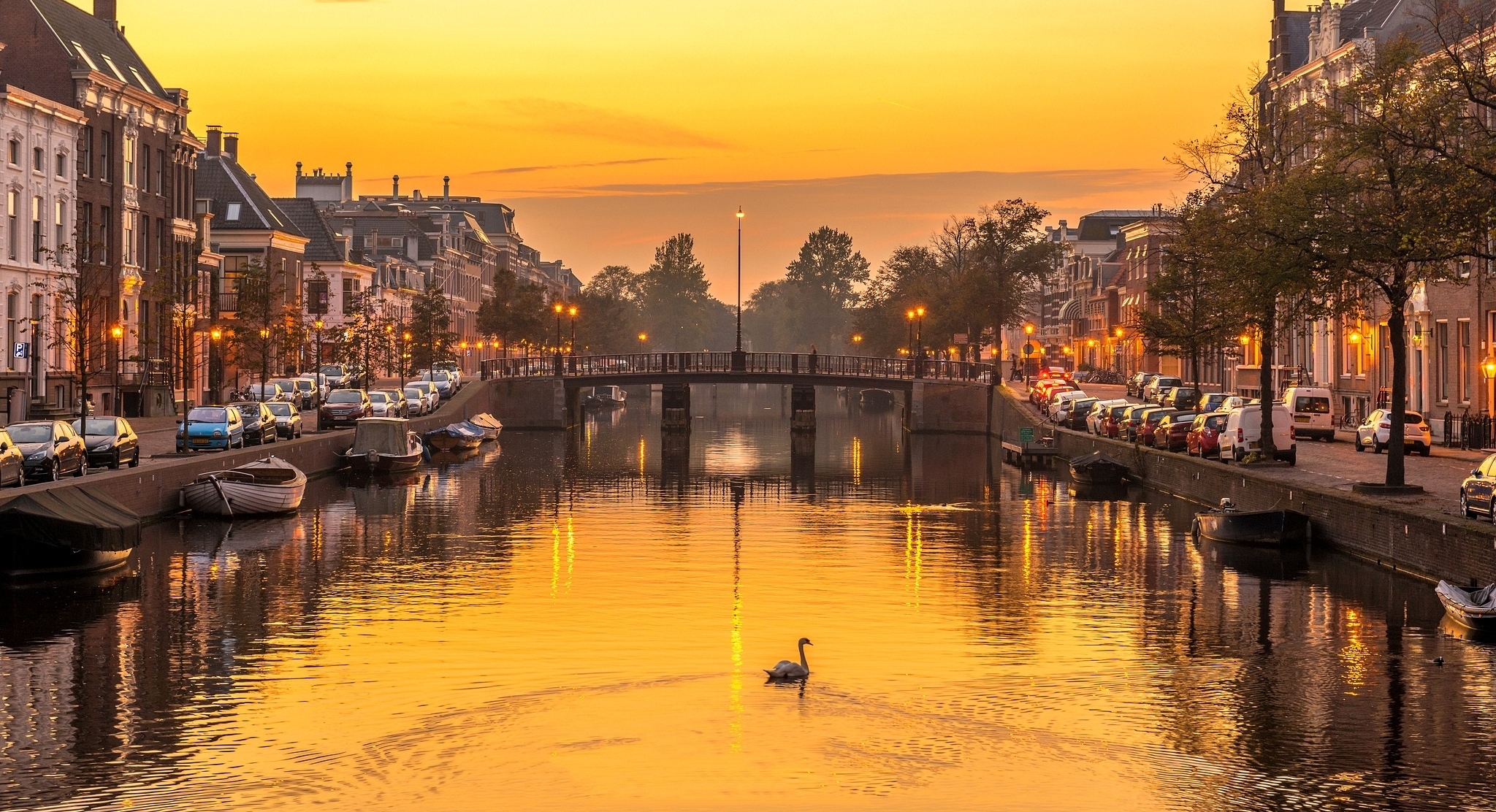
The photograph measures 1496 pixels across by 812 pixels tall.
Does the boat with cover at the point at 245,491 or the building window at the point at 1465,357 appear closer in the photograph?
the boat with cover at the point at 245,491

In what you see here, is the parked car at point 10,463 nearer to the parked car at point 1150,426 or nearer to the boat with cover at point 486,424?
the parked car at point 1150,426

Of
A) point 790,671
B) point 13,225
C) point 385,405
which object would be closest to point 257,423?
point 13,225

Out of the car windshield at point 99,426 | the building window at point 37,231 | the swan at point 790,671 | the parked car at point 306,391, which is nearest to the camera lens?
the swan at point 790,671

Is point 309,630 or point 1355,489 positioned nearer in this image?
point 309,630

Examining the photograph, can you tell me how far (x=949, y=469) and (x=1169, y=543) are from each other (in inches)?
1386

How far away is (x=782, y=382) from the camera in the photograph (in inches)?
4929

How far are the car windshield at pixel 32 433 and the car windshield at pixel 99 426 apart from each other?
3552 mm

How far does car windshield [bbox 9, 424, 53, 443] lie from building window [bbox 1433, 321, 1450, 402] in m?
53.1

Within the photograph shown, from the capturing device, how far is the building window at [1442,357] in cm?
7494

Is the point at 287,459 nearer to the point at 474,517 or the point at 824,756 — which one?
the point at 474,517

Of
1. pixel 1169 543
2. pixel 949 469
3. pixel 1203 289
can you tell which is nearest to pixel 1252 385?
pixel 949 469

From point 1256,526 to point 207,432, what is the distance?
3581 centimetres

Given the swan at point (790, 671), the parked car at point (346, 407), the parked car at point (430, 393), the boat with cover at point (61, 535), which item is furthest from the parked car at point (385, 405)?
the swan at point (790, 671)

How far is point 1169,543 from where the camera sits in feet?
172
